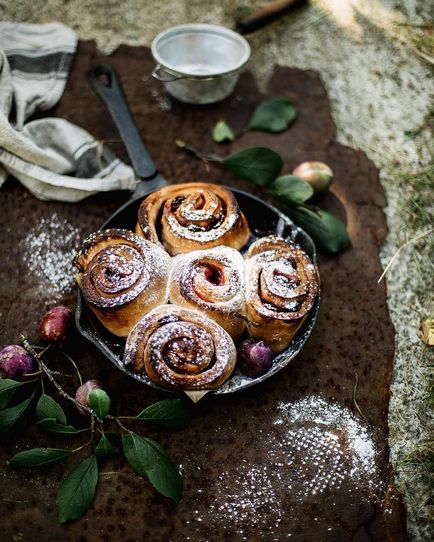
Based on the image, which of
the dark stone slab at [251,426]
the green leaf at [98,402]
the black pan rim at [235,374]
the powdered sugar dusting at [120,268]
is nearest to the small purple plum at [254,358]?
the black pan rim at [235,374]

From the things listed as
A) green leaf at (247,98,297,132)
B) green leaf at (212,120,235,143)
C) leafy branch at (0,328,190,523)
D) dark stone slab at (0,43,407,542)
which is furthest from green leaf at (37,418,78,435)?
green leaf at (247,98,297,132)


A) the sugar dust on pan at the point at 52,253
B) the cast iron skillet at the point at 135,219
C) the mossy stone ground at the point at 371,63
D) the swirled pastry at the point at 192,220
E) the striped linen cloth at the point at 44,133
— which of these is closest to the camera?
the cast iron skillet at the point at 135,219

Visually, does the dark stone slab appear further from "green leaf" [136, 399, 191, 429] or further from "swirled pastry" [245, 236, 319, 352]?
"swirled pastry" [245, 236, 319, 352]

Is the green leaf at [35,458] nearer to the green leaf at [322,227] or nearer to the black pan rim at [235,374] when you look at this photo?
the black pan rim at [235,374]

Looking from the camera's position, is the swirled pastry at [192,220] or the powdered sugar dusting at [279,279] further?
the swirled pastry at [192,220]

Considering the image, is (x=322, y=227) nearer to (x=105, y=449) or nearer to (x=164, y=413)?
(x=164, y=413)

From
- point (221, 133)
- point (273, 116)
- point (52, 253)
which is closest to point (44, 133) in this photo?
point (52, 253)
